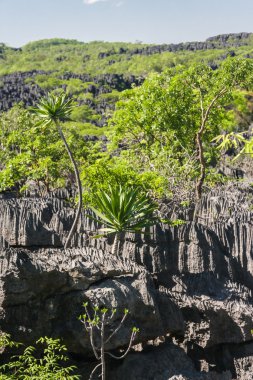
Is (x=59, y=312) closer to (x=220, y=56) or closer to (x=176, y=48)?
(x=220, y=56)

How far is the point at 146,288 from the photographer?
6.43 m

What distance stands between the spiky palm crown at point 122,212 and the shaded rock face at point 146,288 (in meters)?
0.25

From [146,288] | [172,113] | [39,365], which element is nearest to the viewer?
[39,365]

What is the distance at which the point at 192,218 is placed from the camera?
10602mm

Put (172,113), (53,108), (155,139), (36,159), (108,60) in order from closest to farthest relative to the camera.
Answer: (53,108), (172,113), (155,139), (36,159), (108,60)

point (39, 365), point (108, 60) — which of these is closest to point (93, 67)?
point (108, 60)

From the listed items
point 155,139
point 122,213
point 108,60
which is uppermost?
point 108,60

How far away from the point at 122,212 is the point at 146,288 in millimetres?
2357

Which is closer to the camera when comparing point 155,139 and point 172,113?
point 172,113

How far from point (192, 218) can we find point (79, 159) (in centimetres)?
978

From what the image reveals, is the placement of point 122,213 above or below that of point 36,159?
below

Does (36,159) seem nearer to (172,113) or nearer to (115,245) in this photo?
(172,113)

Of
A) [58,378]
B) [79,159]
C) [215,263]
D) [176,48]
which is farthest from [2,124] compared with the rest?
[176,48]

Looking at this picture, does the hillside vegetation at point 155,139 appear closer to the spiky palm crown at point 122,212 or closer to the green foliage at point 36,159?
the green foliage at point 36,159
